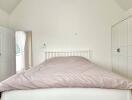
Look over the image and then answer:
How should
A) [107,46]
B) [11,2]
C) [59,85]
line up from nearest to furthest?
[59,85], [11,2], [107,46]

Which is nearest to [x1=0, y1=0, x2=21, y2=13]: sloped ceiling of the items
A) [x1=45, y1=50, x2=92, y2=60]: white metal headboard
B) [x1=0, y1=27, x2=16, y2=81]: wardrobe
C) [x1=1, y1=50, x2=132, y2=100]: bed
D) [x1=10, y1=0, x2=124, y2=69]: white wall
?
[x1=10, y1=0, x2=124, y2=69]: white wall

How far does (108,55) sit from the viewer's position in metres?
3.83

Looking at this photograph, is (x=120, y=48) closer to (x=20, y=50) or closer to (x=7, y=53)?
(x=20, y=50)

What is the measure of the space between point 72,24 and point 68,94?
8.28 ft

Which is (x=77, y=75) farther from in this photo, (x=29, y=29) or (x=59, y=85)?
(x=29, y=29)

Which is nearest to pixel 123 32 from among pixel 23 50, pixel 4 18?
pixel 23 50

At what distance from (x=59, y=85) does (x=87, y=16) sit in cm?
265

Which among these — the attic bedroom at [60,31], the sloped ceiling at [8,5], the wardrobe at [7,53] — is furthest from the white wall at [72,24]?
the wardrobe at [7,53]

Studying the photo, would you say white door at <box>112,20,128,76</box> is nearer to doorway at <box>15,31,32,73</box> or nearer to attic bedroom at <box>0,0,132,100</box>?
attic bedroom at <box>0,0,132,100</box>

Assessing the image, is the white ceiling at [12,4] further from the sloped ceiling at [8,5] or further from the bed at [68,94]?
the bed at [68,94]

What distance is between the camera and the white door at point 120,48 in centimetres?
293

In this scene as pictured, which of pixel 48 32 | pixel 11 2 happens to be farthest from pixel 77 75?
pixel 11 2

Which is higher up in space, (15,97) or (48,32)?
(48,32)

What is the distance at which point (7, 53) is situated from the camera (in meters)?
3.50
